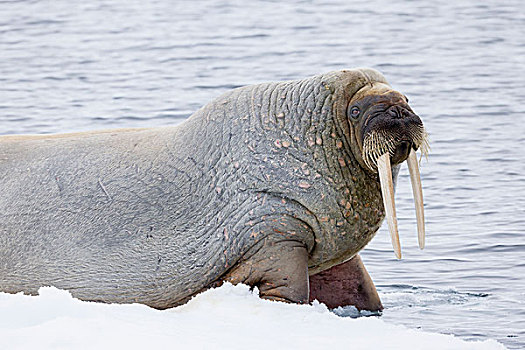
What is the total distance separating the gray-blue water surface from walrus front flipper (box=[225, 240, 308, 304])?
1034mm

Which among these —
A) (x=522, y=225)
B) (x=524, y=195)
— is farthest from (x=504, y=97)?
(x=522, y=225)

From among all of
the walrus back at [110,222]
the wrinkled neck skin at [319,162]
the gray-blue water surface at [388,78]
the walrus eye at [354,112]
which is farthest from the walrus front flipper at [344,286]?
the walrus eye at [354,112]

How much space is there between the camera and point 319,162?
6836 mm

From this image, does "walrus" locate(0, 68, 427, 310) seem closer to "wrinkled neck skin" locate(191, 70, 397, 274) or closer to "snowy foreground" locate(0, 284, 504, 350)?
"wrinkled neck skin" locate(191, 70, 397, 274)

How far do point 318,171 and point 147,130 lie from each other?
1292 millimetres

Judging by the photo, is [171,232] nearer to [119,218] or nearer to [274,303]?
[119,218]

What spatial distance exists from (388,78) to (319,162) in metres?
9.19

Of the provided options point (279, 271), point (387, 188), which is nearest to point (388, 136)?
point (387, 188)

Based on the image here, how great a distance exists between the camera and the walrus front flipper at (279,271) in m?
6.65

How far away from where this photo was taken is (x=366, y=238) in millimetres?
6969

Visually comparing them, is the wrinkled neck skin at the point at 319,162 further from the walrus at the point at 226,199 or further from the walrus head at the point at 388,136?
the walrus head at the point at 388,136

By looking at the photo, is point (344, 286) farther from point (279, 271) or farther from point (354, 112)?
point (354, 112)

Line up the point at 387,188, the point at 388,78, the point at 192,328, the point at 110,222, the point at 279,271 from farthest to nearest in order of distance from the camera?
the point at 388,78 → the point at 110,222 → the point at 279,271 → the point at 387,188 → the point at 192,328

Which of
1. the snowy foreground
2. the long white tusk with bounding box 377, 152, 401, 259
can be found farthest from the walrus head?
the snowy foreground
